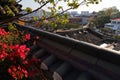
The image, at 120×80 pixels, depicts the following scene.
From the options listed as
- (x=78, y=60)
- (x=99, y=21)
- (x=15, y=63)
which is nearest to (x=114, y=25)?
(x=99, y=21)

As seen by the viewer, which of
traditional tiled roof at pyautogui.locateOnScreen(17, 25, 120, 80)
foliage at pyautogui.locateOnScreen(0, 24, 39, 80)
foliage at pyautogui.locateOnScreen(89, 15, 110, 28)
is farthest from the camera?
foliage at pyautogui.locateOnScreen(89, 15, 110, 28)

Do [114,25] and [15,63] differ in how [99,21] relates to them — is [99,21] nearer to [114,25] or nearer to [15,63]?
[114,25]

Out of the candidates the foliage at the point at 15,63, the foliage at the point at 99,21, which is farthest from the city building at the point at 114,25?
the foliage at the point at 15,63

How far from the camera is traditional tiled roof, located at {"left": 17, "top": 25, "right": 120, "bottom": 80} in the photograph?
1.98 meters

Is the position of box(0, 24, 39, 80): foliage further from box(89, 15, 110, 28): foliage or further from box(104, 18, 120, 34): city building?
box(104, 18, 120, 34): city building

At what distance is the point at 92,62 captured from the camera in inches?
85.6

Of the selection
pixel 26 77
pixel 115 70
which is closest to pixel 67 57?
pixel 115 70

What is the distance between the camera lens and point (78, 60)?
2.39 meters

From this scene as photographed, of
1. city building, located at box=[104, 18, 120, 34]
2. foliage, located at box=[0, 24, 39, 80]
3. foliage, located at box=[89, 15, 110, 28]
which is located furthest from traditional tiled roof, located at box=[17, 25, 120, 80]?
city building, located at box=[104, 18, 120, 34]

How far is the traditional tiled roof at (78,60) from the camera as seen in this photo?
198 cm

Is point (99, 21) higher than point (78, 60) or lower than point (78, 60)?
lower

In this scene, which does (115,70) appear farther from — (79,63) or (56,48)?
(56,48)

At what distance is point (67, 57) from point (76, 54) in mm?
191

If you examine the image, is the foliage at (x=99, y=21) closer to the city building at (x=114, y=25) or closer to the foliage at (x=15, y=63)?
the city building at (x=114, y=25)
